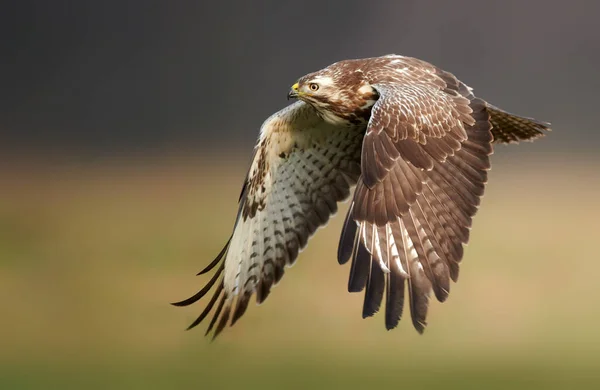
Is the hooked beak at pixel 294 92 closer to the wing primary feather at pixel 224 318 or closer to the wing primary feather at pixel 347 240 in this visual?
the wing primary feather at pixel 347 240

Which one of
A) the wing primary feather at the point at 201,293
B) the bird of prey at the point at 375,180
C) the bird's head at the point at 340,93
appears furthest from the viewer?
the wing primary feather at the point at 201,293

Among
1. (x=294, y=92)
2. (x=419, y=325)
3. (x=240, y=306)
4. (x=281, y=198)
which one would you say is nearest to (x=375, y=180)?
(x=419, y=325)

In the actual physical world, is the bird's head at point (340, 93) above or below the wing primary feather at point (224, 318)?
above

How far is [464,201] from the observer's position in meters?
4.43

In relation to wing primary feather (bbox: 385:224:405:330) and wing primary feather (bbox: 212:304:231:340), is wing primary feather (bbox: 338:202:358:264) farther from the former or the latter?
wing primary feather (bbox: 212:304:231:340)

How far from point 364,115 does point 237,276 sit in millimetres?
974

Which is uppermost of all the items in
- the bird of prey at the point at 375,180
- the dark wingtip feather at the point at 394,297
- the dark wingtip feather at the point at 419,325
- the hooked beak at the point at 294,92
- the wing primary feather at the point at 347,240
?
the hooked beak at the point at 294,92

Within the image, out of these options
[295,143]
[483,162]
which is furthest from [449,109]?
[295,143]

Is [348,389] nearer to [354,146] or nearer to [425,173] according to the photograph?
[354,146]

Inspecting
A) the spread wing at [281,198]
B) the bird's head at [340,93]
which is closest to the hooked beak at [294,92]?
the bird's head at [340,93]

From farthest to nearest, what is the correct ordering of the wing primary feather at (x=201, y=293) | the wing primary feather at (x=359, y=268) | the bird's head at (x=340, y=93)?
1. the wing primary feather at (x=201, y=293)
2. the bird's head at (x=340, y=93)
3. the wing primary feather at (x=359, y=268)

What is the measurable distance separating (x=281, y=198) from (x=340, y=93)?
2.26 feet

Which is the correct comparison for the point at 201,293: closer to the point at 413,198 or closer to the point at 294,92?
the point at 294,92

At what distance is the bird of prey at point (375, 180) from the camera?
4.30 metres
